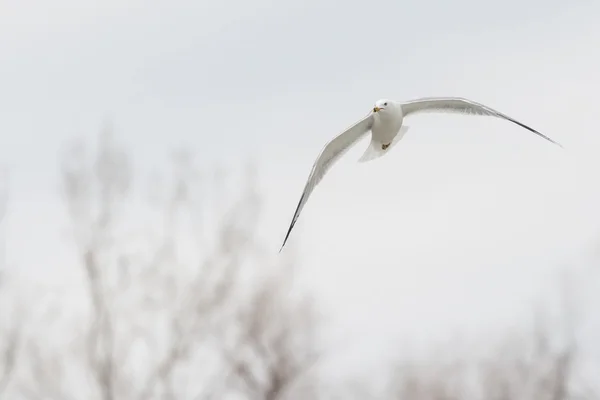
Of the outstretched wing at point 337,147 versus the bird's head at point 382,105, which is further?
the outstretched wing at point 337,147

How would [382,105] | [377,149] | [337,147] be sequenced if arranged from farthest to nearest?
[337,147]
[377,149]
[382,105]

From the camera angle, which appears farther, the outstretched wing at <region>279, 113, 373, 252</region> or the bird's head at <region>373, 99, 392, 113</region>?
the outstretched wing at <region>279, 113, 373, 252</region>

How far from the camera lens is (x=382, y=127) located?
26.0 ft

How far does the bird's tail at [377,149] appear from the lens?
26.3ft

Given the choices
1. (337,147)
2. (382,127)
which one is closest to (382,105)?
(382,127)

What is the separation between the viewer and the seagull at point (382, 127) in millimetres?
7906

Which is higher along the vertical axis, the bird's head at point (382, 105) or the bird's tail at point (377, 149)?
the bird's head at point (382, 105)

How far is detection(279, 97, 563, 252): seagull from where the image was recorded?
7.91 meters

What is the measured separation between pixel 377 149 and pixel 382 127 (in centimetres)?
21

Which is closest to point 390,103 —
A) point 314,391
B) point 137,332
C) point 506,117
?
point 506,117

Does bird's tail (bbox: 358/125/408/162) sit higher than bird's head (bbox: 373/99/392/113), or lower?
lower

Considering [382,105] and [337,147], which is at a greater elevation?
[382,105]

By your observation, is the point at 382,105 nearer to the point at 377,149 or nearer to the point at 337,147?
the point at 377,149

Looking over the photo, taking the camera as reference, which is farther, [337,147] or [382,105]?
[337,147]
